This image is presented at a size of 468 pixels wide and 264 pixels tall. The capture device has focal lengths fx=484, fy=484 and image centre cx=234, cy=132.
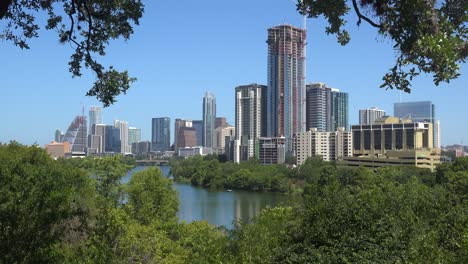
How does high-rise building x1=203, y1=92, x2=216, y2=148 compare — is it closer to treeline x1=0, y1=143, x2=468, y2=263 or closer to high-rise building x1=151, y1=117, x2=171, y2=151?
high-rise building x1=151, y1=117, x2=171, y2=151

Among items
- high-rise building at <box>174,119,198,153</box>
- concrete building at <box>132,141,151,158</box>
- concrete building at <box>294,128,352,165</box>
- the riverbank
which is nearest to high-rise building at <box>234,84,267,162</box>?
concrete building at <box>294,128,352,165</box>

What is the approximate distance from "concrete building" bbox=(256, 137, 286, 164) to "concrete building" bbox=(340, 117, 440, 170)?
16.1 meters

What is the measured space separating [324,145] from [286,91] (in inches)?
699

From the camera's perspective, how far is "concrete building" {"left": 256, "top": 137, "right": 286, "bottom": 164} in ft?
298

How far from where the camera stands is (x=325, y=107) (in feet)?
370

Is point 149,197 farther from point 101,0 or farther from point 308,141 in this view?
point 308,141

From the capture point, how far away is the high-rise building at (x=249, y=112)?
4124 inches

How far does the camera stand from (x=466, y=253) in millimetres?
5500

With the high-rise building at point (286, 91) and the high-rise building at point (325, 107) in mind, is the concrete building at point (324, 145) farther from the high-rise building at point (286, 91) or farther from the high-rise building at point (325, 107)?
the high-rise building at point (325, 107)

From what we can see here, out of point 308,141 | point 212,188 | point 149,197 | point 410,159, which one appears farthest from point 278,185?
point 149,197

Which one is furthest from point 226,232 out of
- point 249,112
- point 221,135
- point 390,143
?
point 221,135

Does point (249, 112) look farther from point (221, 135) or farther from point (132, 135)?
point (132, 135)

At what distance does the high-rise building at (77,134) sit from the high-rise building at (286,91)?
61774 millimetres

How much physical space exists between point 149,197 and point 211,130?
515ft
